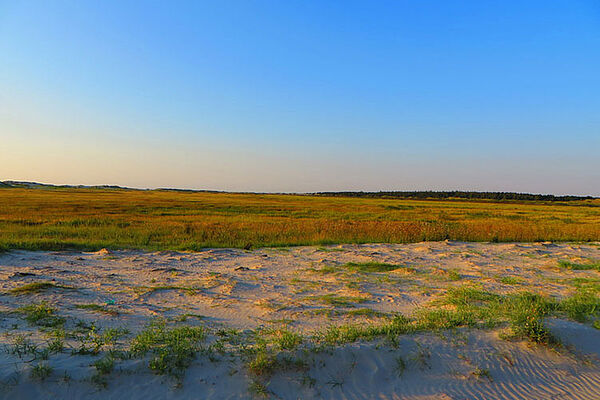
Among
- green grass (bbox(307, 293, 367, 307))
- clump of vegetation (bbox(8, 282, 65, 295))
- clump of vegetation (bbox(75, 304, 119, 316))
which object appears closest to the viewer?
clump of vegetation (bbox(75, 304, 119, 316))

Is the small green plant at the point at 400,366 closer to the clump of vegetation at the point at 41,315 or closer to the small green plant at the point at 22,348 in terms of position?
the small green plant at the point at 22,348

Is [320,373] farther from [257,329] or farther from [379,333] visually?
[257,329]

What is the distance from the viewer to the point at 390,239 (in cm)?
1716

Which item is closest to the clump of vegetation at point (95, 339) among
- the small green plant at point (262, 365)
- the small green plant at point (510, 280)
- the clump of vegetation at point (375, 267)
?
the small green plant at point (262, 365)

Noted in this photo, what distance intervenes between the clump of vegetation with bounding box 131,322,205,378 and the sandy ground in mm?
113

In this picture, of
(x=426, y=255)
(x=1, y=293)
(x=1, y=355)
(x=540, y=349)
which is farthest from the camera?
(x=426, y=255)

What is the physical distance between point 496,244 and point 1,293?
1855cm

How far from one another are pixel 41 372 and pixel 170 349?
1.32 meters

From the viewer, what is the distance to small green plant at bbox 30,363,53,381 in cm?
365

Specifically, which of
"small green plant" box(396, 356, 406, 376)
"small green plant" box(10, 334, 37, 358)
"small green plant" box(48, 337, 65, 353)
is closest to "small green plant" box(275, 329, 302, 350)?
"small green plant" box(396, 356, 406, 376)

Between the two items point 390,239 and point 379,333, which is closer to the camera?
point 379,333

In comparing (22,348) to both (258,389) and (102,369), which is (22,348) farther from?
(258,389)

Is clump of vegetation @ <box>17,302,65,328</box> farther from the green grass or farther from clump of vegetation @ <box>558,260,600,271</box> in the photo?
clump of vegetation @ <box>558,260,600,271</box>

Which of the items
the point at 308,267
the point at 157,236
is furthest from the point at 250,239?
the point at 308,267
